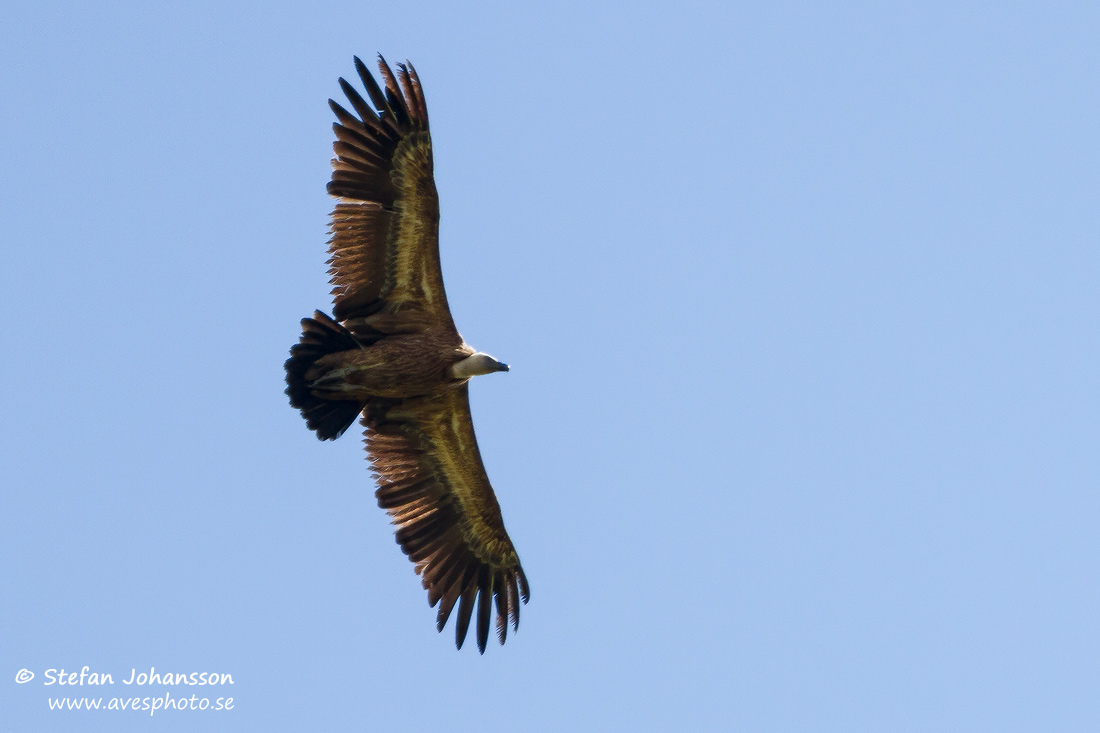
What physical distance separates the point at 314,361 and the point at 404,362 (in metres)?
0.79

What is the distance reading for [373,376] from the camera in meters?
13.8

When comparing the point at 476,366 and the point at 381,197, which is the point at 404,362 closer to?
the point at 476,366

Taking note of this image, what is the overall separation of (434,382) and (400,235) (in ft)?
4.43

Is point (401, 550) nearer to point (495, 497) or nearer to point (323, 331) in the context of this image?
point (495, 497)

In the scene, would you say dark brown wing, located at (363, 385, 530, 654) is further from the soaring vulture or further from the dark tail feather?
the dark tail feather

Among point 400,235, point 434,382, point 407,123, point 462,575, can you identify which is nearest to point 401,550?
point 462,575

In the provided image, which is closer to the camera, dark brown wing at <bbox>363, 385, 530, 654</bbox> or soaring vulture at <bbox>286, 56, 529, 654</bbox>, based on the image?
soaring vulture at <bbox>286, 56, 529, 654</bbox>

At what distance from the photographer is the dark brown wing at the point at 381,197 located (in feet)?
44.5

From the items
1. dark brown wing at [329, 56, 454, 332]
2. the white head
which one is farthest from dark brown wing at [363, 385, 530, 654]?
dark brown wing at [329, 56, 454, 332]

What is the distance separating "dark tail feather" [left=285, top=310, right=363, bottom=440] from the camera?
535 inches

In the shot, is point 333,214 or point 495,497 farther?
point 495,497

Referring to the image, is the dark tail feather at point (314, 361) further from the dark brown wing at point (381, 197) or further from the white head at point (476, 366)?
the white head at point (476, 366)

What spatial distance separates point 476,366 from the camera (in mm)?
13781

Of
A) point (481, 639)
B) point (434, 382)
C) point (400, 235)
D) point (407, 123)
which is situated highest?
point (407, 123)
